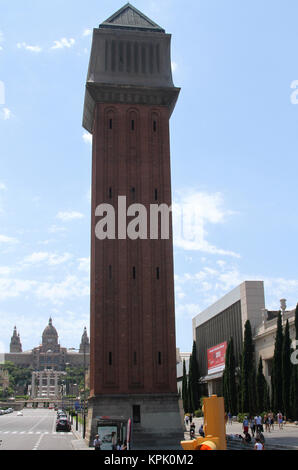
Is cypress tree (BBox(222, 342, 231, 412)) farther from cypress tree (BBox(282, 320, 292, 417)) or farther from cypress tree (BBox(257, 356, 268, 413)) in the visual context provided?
cypress tree (BBox(282, 320, 292, 417))

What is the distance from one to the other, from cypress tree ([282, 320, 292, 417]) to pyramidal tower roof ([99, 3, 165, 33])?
33561 mm

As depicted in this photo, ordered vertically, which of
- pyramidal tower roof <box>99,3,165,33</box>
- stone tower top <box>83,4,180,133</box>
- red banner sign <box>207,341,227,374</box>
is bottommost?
red banner sign <box>207,341,227,374</box>

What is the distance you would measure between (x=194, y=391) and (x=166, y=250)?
46990 millimetres

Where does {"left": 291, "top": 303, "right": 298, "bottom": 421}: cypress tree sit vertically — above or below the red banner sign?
below

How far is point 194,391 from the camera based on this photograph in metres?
87.9

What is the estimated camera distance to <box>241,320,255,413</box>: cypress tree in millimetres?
63844

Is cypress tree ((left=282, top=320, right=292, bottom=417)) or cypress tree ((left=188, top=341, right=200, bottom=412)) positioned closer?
cypress tree ((left=282, top=320, right=292, bottom=417))

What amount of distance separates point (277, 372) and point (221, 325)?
26638mm

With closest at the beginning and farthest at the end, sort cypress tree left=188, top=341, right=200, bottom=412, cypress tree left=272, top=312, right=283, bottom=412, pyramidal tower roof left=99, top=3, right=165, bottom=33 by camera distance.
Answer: pyramidal tower roof left=99, top=3, right=165, bottom=33 → cypress tree left=272, top=312, right=283, bottom=412 → cypress tree left=188, top=341, right=200, bottom=412

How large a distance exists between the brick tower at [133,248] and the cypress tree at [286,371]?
15536mm

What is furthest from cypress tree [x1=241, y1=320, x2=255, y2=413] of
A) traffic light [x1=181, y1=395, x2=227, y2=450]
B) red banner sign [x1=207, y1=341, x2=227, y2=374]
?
traffic light [x1=181, y1=395, x2=227, y2=450]
